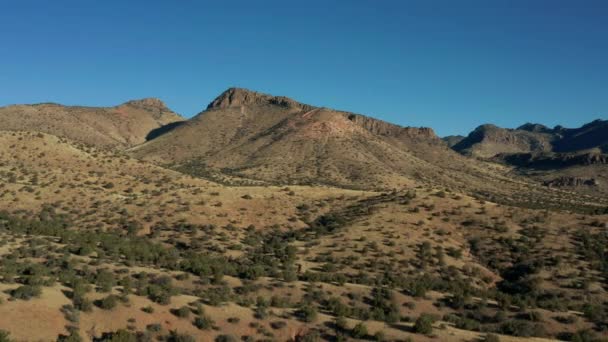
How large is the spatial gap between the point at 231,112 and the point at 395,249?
15377cm

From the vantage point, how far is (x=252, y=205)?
69312 millimetres

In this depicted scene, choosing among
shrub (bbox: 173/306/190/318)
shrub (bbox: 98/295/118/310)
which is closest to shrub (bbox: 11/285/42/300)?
shrub (bbox: 98/295/118/310)

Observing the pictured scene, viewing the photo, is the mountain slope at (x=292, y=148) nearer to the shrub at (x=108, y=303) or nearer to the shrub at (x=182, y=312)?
the shrub at (x=182, y=312)

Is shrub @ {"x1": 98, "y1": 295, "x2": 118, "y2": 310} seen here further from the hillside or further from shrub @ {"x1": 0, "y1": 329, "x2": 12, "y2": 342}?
shrub @ {"x1": 0, "y1": 329, "x2": 12, "y2": 342}

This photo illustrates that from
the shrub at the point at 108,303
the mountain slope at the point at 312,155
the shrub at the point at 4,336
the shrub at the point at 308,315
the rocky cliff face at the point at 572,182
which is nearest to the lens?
the shrub at the point at 4,336

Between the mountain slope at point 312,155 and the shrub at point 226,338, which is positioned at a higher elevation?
the mountain slope at point 312,155

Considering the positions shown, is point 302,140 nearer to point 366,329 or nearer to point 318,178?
point 318,178

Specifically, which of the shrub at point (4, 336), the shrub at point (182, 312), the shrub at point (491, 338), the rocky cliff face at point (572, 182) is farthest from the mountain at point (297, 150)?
the shrub at point (4, 336)

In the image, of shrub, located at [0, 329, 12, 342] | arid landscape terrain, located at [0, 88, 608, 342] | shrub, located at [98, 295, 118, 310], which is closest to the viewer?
shrub, located at [0, 329, 12, 342]

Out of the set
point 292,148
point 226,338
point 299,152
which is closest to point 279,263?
point 226,338

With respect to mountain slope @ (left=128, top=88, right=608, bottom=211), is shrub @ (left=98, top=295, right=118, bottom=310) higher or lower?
lower

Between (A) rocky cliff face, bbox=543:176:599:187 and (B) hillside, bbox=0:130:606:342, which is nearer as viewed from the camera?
(B) hillside, bbox=0:130:606:342

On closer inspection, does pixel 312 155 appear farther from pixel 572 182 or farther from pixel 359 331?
pixel 359 331

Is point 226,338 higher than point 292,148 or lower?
lower
